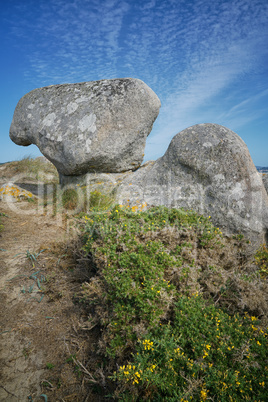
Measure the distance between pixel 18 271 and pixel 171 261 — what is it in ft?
11.0

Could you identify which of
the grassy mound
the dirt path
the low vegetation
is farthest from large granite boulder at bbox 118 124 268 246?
the dirt path

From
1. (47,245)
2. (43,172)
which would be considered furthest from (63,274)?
(43,172)

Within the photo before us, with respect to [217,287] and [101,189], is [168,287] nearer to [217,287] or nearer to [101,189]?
[217,287]

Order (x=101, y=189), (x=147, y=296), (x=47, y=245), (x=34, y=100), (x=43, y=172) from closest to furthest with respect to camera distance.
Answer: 1. (x=147, y=296)
2. (x=47, y=245)
3. (x=101, y=189)
4. (x=34, y=100)
5. (x=43, y=172)

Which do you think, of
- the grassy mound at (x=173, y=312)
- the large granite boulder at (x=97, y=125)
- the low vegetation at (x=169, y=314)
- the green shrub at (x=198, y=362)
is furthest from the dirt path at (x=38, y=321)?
the large granite boulder at (x=97, y=125)

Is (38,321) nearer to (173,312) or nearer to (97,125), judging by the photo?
(173,312)

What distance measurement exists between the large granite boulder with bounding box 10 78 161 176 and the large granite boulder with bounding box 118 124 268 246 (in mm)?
1802

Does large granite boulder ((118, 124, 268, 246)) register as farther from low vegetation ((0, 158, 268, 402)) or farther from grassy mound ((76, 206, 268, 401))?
grassy mound ((76, 206, 268, 401))

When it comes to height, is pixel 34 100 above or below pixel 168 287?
above

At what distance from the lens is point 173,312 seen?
3.09 m

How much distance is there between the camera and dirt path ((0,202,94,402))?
2.89 m

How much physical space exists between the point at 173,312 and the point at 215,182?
3382mm

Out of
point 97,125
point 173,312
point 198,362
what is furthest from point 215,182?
point 97,125

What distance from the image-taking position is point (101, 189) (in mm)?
7324
